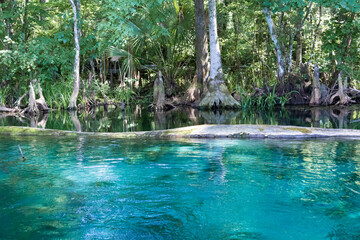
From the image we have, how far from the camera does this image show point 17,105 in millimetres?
19141

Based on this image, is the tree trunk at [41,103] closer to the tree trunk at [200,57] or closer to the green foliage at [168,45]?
the green foliage at [168,45]

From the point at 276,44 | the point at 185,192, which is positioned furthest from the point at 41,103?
the point at 185,192

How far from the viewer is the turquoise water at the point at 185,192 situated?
12.3ft

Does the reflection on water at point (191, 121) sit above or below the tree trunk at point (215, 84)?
below

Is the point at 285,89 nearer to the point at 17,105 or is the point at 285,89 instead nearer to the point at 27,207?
the point at 17,105

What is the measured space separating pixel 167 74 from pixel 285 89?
284 inches

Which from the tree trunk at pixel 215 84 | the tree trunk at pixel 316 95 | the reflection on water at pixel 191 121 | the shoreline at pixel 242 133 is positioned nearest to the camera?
the shoreline at pixel 242 133

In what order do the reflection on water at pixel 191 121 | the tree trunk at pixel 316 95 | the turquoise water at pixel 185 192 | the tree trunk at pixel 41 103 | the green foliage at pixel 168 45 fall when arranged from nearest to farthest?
1. the turquoise water at pixel 185 192
2. the reflection on water at pixel 191 121
3. the tree trunk at pixel 316 95
4. the green foliage at pixel 168 45
5. the tree trunk at pixel 41 103

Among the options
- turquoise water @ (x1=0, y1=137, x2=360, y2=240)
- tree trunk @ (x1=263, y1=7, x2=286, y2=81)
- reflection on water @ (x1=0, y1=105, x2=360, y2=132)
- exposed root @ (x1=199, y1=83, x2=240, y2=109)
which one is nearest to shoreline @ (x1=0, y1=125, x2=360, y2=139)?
turquoise water @ (x1=0, y1=137, x2=360, y2=240)

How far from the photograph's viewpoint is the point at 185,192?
190 inches

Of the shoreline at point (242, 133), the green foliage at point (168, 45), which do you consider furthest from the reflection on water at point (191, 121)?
the green foliage at point (168, 45)

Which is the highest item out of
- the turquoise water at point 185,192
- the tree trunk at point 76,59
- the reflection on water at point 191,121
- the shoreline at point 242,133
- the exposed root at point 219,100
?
the tree trunk at point 76,59

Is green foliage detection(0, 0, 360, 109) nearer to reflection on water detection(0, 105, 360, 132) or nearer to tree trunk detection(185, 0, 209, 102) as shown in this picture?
tree trunk detection(185, 0, 209, 102)

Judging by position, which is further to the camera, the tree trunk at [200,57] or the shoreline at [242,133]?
the tree trunk at [200,57]
